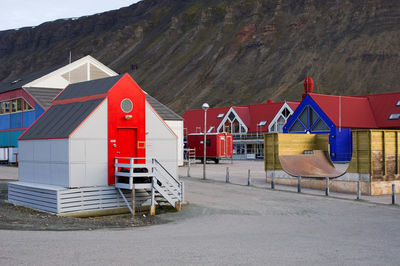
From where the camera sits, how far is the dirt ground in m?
15.3

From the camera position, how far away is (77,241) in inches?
498

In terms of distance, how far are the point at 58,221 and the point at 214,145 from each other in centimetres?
3544

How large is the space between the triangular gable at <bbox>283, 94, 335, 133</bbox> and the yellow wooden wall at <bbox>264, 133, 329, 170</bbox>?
18949 millimetres

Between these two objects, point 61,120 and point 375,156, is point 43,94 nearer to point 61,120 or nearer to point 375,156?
point 61,120

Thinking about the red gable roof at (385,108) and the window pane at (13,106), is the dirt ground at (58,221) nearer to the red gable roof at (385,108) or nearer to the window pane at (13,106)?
the window pane at (13,106)

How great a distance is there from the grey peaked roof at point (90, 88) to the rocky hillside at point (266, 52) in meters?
83.0

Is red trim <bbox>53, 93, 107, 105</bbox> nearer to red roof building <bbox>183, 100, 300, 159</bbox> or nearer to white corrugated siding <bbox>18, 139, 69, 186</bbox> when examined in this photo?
white corrugated siding <bbox>18, 139, 69, 186</bbox>

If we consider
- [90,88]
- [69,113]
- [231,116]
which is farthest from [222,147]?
[69,113]

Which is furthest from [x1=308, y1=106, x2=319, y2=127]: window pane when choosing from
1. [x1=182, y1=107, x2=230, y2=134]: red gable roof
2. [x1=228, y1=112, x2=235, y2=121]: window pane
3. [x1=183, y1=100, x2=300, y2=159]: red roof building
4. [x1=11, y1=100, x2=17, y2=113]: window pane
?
[x1=11, y1=100, x2=17, y2=113]: window pane

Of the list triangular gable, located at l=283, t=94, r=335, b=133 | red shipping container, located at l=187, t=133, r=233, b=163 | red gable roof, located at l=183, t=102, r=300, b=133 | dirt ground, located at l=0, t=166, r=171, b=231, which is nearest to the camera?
dirt ground, located at l=0, t=166, r=171, b=231

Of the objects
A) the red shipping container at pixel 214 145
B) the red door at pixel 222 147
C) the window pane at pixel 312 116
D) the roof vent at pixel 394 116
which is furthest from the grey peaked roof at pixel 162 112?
the roof vent at pixel 394 116

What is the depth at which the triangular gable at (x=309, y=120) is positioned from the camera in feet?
176

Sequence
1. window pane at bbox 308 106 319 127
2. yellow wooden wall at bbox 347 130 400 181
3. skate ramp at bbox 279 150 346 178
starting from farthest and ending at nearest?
1. window pane at bbox 308 106 319 127
2. skate ramp at bbox 279 150 346 178
3. yellow wooden wall at bbox 347 130 400 181

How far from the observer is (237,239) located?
1353 centimetres
